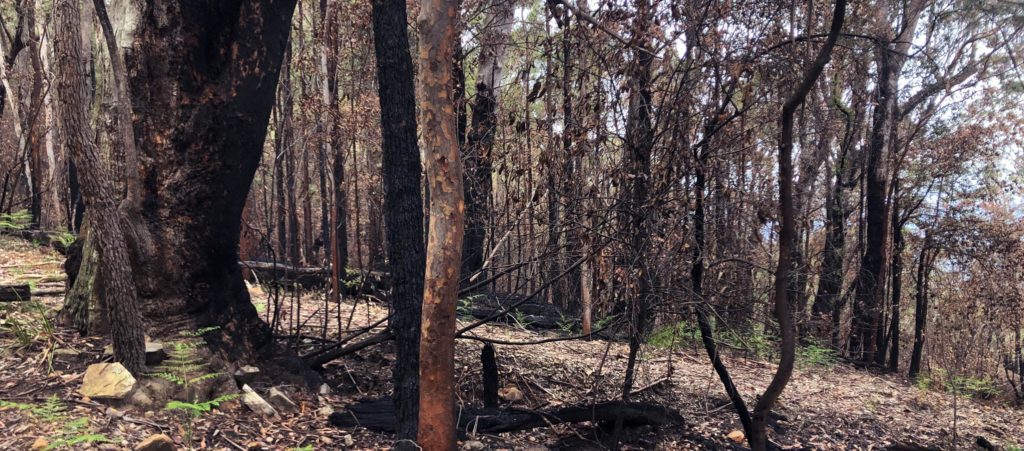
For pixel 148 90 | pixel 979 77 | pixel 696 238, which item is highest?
pixel 979 77

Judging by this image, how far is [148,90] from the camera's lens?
177 inches

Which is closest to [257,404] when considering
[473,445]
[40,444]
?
[40,444]

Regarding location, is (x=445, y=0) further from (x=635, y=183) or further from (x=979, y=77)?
(x=979, y=77)

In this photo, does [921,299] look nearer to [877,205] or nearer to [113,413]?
[877,205]

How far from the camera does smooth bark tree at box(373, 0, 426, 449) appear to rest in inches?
166

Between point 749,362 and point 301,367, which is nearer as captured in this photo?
point 301,367

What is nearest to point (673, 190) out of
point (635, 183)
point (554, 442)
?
point (635, 183)

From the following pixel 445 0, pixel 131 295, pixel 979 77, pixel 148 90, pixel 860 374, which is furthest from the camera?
pixel 979 77

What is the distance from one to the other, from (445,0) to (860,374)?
11176 millimetres

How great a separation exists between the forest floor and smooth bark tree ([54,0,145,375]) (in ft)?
2.04

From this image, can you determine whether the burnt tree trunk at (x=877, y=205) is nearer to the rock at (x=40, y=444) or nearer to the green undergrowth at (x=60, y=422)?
the green undergrowth at (x=60, y=422)

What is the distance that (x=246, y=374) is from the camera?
492 centimetres

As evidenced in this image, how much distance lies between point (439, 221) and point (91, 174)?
2.14m

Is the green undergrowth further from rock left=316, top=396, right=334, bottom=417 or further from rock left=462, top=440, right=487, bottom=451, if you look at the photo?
rock left=462, top=440, right=487, bottom=451
